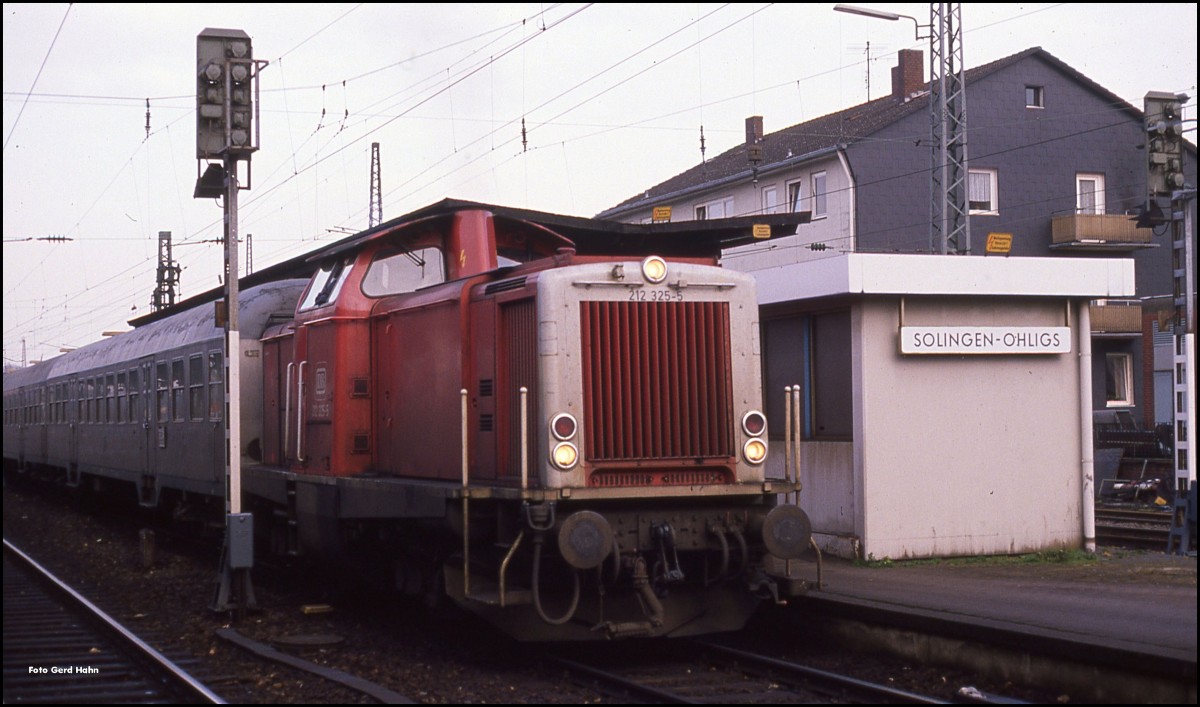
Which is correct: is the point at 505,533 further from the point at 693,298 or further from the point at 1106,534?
the point at 1106,534

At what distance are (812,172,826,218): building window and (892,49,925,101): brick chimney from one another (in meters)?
5.41

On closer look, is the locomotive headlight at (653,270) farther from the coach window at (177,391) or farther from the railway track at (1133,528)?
the railway track at (1133,528)

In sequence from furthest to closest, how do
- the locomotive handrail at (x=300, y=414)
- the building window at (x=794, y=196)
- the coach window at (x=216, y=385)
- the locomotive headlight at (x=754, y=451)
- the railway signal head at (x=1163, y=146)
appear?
the building window at (x=794, y=196) → the coach window at (x=216, y=385) → the railway signal head at (x=1163, y=146) → the locomotive handrail at (x=300, y=414) → the locomotive headlight at (x=754, y=451)

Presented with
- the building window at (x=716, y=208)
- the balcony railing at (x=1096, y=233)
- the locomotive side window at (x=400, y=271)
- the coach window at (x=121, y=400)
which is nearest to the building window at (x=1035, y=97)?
the balcony railing at (x=1096, y=233)

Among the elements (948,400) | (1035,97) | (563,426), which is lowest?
(563,426)

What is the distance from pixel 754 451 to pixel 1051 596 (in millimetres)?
3038

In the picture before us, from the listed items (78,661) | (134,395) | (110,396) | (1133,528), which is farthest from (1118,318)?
(78,661)

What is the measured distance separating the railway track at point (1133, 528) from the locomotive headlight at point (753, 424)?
8.31 meters

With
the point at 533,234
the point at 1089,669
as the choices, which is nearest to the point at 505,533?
the point at 533,234

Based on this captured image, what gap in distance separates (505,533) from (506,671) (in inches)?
42.3

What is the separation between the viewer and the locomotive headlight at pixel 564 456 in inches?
326

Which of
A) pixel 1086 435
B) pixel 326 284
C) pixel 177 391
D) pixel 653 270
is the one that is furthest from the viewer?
pixel 177 391

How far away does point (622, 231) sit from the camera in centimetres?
1134

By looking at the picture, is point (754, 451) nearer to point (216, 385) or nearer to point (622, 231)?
point (622, 231)
